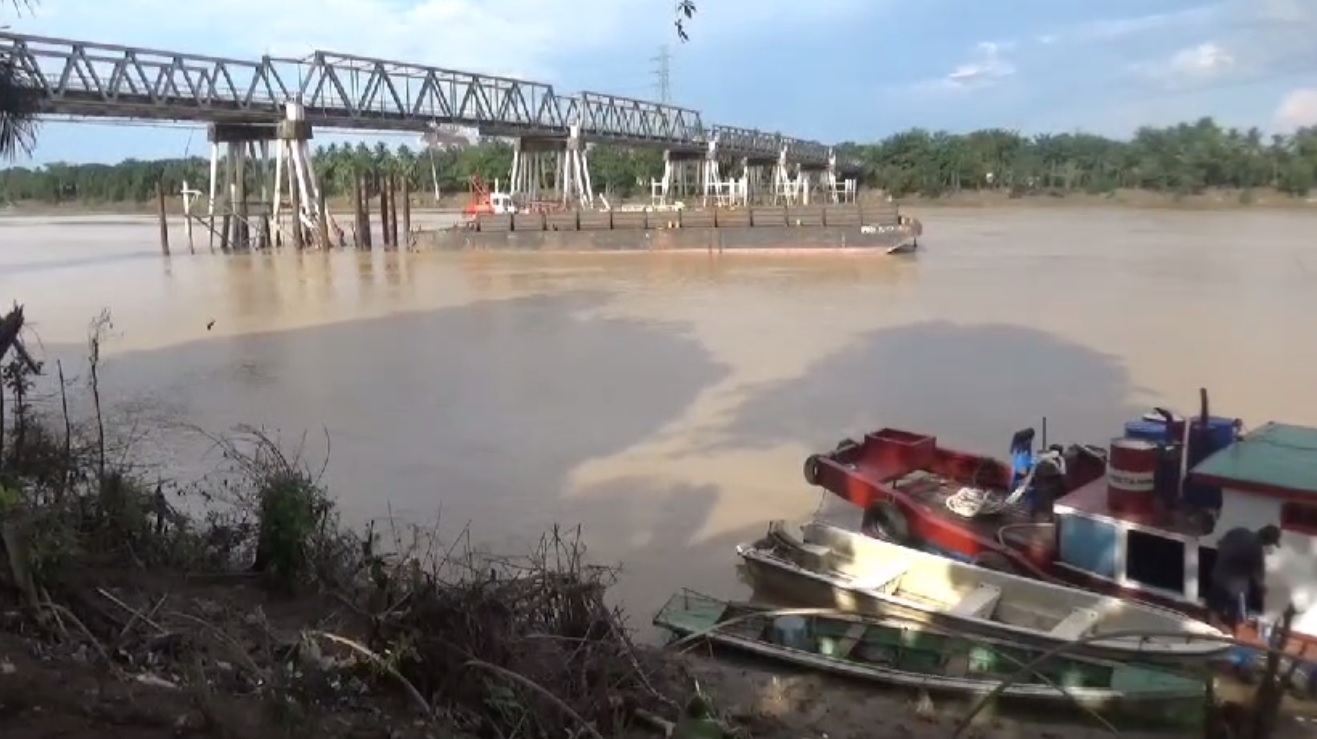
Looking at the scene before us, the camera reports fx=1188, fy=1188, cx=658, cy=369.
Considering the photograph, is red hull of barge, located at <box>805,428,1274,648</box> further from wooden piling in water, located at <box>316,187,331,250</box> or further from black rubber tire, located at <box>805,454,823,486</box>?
wooden piling in water, located at <box>316,187,331,250</box>

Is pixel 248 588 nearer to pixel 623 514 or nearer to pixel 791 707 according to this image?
pixel 791 707

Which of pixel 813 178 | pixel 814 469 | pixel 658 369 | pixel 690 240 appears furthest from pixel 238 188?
pixel 813 178

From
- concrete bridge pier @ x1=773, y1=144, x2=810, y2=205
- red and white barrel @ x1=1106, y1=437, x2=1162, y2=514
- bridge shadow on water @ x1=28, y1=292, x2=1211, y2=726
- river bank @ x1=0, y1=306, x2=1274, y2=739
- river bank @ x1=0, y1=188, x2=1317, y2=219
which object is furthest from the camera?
concrete bridge pier @ x1=773, y1=144, x2=810, y2=205

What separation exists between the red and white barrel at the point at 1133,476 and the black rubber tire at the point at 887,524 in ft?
6.21

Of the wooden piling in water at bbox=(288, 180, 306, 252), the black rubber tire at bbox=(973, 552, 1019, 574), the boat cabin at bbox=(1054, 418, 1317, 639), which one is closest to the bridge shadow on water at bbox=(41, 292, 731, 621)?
the black rubber tire at bbox=(973, 552, 1019, 574)

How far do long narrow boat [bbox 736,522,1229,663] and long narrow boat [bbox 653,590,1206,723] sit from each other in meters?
0.19

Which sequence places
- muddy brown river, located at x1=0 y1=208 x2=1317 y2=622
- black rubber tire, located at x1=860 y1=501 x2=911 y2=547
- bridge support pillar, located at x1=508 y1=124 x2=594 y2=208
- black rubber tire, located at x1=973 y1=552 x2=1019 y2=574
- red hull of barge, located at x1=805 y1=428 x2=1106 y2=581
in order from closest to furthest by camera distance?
black rubber tire, located at x1=973 y1=552 x2=1019 y2=574 → red hull of barge, located at x1=805 y1=428 x2=1106 y2=581 → black rubber tire, located at x1=860 y1=501 x2=911 y2=547 → muddy brown river, located at x1=0 y1=208 x2=1317 y2=622 → bridge support pillar, located at x1=508 y1=124 x2=594 y2=208

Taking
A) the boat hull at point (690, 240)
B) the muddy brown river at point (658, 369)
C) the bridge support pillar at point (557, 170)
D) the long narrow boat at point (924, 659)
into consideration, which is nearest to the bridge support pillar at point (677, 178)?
the bridge support pillar at point (557, 170)

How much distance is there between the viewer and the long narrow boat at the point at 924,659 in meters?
6.93

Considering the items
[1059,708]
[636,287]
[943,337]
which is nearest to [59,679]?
[1059,708]

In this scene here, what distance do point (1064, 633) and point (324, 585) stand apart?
4.72 m

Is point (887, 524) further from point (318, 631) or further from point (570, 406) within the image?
point (570, 406)

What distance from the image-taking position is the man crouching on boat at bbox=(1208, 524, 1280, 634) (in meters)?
7.61

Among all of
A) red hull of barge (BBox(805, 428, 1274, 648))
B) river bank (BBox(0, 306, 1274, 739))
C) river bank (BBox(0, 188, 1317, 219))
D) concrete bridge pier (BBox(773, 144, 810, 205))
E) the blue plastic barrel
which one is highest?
concrete bridge pier (BBox(773, 144, 810, 205))
